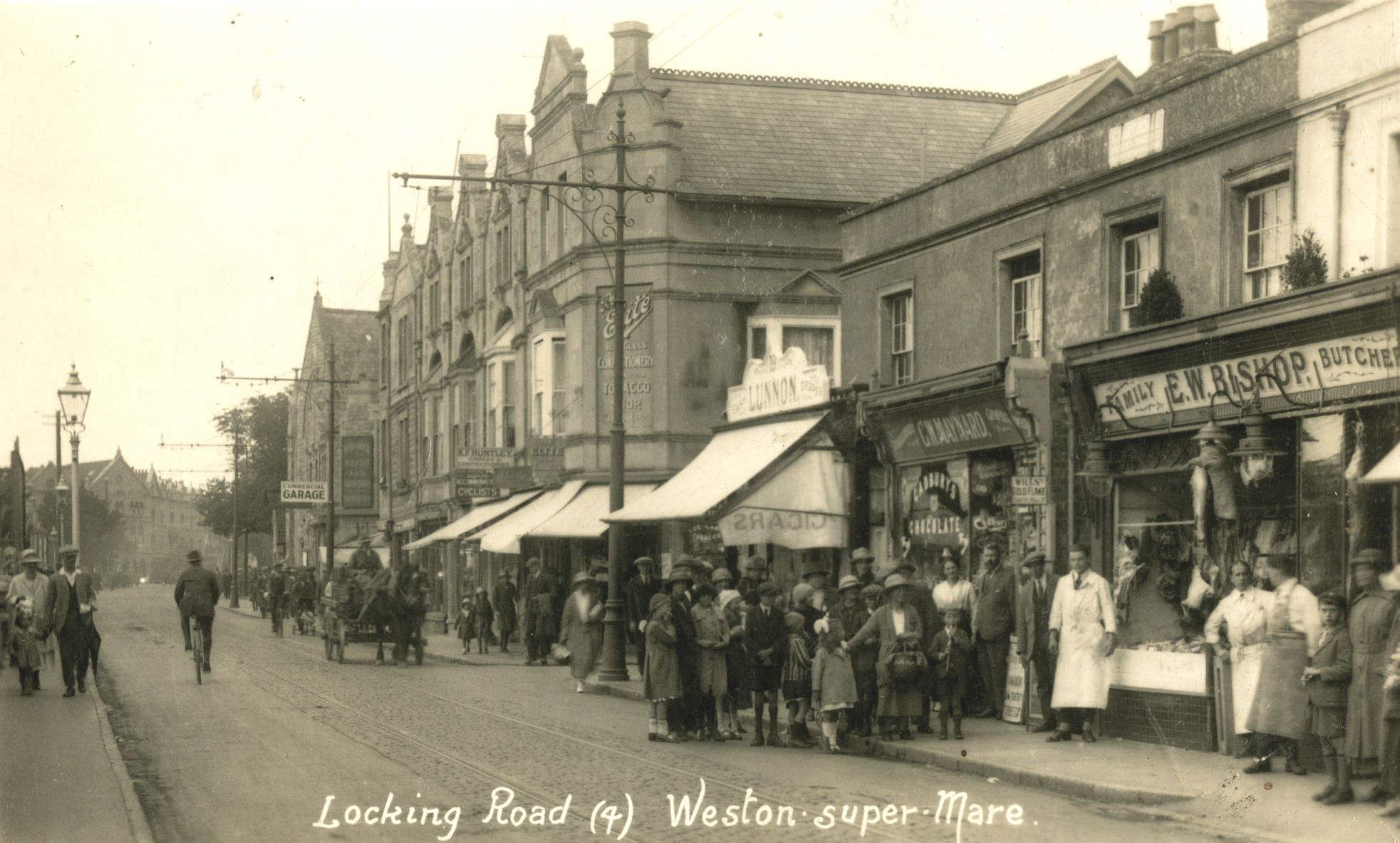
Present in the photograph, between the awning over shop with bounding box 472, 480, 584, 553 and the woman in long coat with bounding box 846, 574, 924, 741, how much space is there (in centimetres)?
1546

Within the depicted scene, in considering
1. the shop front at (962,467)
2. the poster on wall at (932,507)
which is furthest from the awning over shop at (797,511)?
the poster on wall at (932,507)

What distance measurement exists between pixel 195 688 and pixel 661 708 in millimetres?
8161

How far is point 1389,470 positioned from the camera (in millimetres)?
12336

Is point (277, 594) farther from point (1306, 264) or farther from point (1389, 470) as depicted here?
point (1389, 470)

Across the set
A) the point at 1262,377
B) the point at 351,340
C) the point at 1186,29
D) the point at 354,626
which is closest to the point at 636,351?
the point at 354,626

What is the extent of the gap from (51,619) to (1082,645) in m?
11.9

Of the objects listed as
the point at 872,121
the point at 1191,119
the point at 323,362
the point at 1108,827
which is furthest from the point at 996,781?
the point at 323,362

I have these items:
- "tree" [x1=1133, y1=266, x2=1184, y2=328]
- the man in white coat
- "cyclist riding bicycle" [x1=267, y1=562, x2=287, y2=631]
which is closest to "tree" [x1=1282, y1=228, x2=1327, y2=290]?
"tree" [x1=1133, y1=266, x2=1184, y2=328]

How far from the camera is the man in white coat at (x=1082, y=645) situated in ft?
50.8

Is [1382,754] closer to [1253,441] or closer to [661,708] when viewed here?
[1253,441]

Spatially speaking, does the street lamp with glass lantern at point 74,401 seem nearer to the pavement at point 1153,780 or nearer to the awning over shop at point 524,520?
the awning over shop at point 524,520

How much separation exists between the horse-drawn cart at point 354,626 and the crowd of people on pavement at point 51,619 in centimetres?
738

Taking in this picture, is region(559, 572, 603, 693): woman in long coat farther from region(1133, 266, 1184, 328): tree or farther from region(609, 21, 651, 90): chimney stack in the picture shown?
region(609, 21, 651, 90): chimney stack

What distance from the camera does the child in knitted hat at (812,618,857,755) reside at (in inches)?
598
